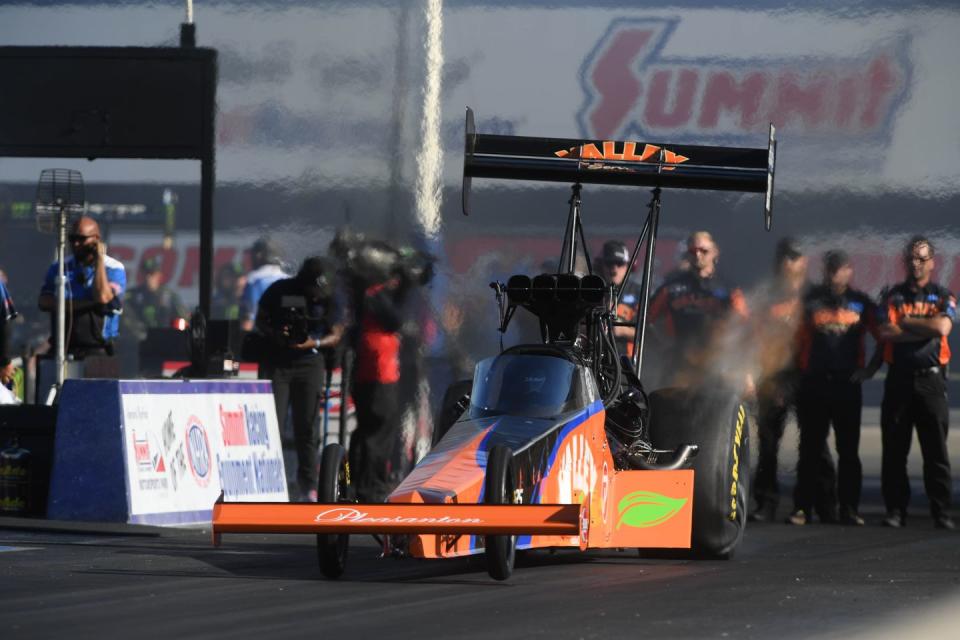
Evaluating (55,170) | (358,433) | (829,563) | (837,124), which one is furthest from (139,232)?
(829,563)

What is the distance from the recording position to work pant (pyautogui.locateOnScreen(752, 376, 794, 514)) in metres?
14.5

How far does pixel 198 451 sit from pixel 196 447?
32mm

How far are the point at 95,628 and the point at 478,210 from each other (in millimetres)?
8489

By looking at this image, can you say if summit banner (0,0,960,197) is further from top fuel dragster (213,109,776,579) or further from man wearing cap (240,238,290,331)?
top fuel dragster (213,109,776,579)

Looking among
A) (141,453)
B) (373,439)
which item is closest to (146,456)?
(141,453)

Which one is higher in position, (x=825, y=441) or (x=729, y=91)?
(x=729, y=91)

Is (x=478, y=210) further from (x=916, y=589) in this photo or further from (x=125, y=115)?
(x=916, y=589)

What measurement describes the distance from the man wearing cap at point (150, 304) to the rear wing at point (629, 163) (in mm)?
10077

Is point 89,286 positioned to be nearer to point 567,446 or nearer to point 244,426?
point 244,426

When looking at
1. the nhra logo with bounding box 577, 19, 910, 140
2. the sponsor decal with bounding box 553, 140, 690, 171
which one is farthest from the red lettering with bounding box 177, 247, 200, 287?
the sponsor decal with bounding box 553, 140, 690, 171

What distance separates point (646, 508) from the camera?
10.3 metres

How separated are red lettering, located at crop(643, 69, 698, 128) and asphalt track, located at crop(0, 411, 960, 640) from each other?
4400 mm

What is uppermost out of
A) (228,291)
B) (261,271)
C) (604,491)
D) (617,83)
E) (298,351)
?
(617,83)

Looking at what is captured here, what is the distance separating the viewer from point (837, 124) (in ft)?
50.3
